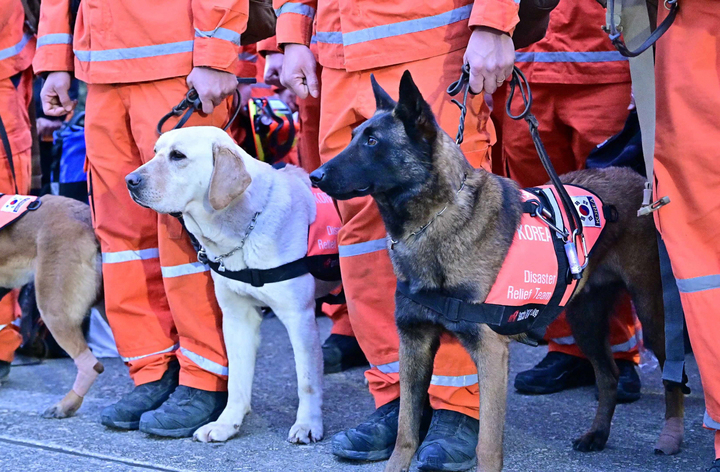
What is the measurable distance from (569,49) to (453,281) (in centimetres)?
175

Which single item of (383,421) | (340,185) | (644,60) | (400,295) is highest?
(644,60)

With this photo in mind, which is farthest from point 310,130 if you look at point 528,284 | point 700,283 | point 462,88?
point 700,283

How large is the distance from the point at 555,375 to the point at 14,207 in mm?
2879

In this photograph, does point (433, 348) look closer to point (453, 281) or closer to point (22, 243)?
point (453, 281)

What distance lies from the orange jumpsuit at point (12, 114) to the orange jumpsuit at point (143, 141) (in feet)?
2.23

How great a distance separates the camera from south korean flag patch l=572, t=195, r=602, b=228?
2799 mm

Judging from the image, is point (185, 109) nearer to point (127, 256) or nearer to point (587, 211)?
point (127, 256)

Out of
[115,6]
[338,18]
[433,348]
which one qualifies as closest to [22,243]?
[115,6]

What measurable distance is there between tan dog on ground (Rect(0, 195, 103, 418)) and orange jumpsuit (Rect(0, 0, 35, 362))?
50 cm

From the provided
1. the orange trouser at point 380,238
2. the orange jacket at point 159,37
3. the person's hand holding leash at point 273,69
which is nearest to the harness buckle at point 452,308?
the orange trouser at point 380,238

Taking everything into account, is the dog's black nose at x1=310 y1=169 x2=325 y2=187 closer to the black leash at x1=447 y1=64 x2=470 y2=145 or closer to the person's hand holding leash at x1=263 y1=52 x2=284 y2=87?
the black leash at x1=447 y1=64 x2=470 y2=145

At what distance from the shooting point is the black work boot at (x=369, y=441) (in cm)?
290

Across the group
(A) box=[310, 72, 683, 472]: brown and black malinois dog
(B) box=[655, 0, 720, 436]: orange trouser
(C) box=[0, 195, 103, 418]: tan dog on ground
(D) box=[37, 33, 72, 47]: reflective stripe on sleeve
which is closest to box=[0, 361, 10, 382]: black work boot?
(C) box=[0, 195, 103, 418]: tan dog on ground

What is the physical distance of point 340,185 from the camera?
2441 mm
